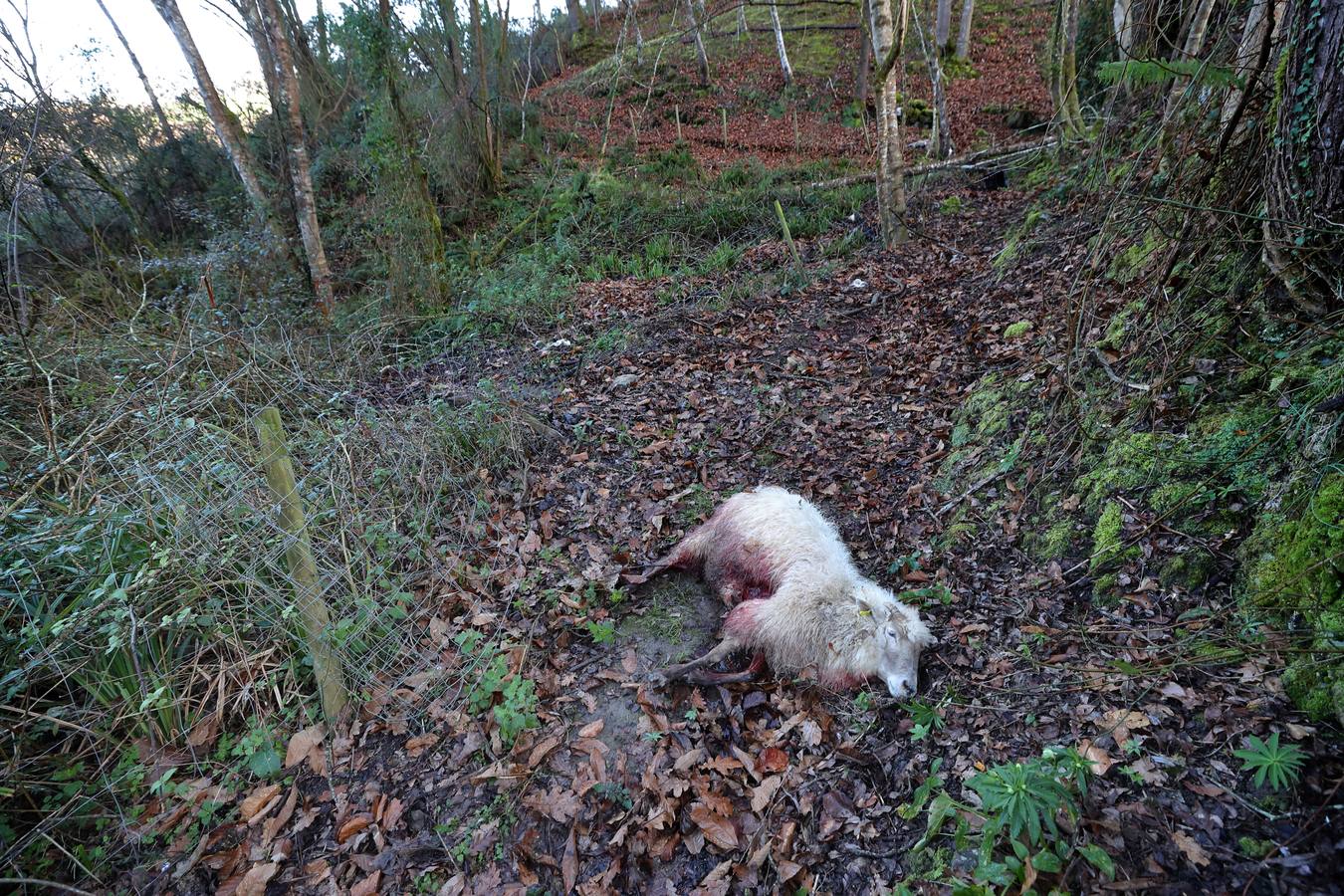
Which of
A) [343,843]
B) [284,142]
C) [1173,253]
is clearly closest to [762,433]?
[1173,253]

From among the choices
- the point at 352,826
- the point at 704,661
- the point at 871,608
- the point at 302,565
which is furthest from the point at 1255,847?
the point at 302,565

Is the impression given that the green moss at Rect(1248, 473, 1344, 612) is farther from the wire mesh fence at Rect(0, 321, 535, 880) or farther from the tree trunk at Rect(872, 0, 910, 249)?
the tree trunk at Rect(872, 0, 910, 249)

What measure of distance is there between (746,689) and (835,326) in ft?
16.8

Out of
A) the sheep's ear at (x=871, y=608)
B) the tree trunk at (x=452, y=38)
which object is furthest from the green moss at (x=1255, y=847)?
the tree trunk at (x=452, y=38)

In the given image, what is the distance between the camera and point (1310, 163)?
297cm

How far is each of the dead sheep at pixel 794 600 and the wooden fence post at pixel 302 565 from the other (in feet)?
6.48

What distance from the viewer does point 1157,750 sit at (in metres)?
2.37

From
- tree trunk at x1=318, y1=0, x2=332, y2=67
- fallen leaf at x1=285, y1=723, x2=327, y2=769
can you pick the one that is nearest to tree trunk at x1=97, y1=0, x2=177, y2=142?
tree trunk at x1=318, y1=0, x2=332, y2=67

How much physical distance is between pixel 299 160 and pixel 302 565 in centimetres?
824

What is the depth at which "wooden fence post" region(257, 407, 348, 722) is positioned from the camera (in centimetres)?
339

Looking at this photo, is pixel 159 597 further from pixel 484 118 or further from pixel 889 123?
pixel 484 118

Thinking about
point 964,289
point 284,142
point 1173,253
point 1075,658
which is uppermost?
point 284,142

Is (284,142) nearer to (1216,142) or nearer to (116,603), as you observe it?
(116,603)

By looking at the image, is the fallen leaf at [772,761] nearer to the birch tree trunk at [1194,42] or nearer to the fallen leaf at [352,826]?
the fallen leaf at [352,826]
